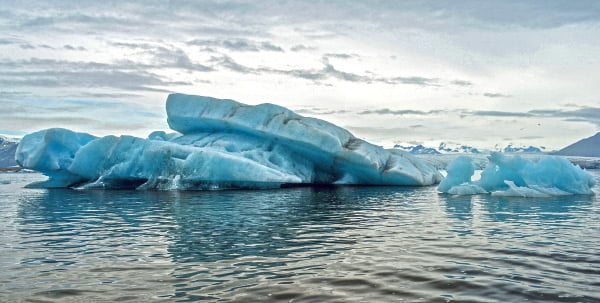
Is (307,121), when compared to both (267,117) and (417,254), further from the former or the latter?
(417,254)

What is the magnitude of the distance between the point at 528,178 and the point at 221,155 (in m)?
12.9

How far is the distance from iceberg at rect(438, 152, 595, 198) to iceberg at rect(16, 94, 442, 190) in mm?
5794

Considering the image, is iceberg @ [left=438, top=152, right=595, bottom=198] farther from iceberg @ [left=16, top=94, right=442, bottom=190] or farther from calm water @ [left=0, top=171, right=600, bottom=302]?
calm water @ [left=0, top=171, right=600, bottom=302]

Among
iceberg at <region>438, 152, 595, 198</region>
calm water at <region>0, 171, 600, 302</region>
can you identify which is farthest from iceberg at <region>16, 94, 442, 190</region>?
calm water at <region>0, 171, 600, 302</region>

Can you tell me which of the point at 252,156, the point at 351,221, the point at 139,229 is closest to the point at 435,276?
the point at 351,221

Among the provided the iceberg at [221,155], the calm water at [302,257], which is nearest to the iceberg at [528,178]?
the iceberg at [221,155]

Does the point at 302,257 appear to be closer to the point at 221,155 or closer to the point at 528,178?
the point at 221,155

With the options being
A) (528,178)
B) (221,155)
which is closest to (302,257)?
(221,155)

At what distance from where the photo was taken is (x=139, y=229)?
31.4 feet

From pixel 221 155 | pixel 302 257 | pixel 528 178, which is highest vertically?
pixel 221 155

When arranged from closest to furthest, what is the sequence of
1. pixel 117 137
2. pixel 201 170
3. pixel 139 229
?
pixel 139 229
pixel 201 170
pixel 117 137

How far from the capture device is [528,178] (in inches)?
751

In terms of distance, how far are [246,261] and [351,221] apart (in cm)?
482

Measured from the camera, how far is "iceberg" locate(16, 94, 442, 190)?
21.7 m
